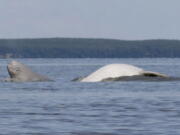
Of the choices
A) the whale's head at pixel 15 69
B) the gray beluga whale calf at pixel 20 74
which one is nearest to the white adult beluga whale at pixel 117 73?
the gray beluga whale calf at pixel 20 74

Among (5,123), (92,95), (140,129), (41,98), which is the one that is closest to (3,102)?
(41,98)

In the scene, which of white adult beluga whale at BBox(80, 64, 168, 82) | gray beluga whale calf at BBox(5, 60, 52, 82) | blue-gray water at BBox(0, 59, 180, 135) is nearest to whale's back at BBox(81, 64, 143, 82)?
white adult beluga whale at BBox(80, 64, 168, 82)

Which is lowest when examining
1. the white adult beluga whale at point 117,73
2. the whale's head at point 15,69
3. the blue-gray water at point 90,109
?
the blue-gray water at point 90,109

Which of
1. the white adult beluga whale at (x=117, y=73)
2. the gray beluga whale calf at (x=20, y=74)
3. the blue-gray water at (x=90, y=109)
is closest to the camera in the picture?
the blue-gray water at (x=90, y=109)

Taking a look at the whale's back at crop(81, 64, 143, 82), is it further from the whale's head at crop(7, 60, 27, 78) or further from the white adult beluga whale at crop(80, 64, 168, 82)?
the whale's head at crop(7, 60, 27, 78)

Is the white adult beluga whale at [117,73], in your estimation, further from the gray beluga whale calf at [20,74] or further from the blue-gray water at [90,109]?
the blue-gray water at [90,109]

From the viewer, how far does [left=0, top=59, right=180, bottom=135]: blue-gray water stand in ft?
65.3

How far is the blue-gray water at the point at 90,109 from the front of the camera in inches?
783

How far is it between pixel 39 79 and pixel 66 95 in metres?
11.0

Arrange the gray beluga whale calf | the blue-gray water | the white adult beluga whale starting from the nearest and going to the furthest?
the blue-gray water < the white adult beluga whale < the gray beluga whale calf

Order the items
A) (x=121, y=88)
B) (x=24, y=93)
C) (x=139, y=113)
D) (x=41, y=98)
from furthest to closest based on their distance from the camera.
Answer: (x=121, y=88) → (x=24, y=93) → (x=41, y=98) → (x=139, y=113)

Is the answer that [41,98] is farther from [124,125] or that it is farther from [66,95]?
[124,125]

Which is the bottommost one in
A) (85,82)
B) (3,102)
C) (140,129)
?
(140,129)

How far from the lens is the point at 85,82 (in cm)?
3931
